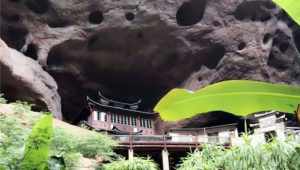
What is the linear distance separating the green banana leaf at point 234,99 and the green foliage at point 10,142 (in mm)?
4200

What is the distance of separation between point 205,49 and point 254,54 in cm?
207

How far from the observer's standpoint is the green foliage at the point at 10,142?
5.53 meters

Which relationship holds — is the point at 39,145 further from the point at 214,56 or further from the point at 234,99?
the point at 214,56

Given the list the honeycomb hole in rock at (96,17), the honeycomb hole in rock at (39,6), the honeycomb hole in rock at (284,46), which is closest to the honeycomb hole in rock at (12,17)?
the honeycomb hole in rock at (39,6)

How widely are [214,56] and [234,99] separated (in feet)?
58.7

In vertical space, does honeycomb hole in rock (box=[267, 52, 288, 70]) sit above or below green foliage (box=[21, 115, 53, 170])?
above

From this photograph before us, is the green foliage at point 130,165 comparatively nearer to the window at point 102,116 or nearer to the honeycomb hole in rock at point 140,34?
the honeycomb hole in rock at point 140,34

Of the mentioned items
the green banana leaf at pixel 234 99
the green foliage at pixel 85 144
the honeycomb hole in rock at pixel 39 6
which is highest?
the honeycomb hole in rock at pixel 39 6

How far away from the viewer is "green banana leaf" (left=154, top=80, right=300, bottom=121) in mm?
632

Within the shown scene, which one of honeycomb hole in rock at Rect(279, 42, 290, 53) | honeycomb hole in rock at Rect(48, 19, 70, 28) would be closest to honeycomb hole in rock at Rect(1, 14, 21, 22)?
honeycomb hole in rock at Rect(48, 19, 70, 28)

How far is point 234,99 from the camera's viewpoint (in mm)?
673

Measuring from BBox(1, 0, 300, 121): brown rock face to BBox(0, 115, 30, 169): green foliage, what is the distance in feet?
27.2

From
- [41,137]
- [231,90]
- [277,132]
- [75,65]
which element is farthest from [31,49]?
[231,90]

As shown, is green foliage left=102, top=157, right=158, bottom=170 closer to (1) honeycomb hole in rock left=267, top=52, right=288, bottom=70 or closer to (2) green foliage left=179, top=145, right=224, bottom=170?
(2) green foliage left=179, top=145, right=224, bottom=170
